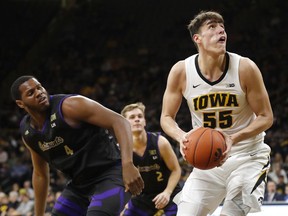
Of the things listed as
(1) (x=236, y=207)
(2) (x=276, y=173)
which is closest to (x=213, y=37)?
(1) (x=236, y=207)

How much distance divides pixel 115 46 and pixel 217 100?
14.9m

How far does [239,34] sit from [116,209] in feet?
46.9

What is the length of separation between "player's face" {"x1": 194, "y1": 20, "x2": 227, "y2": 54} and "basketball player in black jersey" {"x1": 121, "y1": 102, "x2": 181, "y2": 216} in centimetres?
167

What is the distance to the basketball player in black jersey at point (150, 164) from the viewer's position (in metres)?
5.92

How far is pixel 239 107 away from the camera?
437cm

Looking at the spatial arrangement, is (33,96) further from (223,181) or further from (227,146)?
(223,181)

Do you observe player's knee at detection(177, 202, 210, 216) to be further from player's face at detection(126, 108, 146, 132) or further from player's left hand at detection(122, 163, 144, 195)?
player's face at detection(126, 108, 146, 132)

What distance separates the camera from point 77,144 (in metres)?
4.16

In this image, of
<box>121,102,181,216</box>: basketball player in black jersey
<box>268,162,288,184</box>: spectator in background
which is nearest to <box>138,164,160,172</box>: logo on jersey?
<box>121,102,181,216</box>: basketball player in black jersey

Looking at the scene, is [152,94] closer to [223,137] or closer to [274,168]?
[274,168]

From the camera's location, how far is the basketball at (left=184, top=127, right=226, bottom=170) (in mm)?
3971

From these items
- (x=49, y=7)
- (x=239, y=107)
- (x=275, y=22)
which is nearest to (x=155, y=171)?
(x=239, y=107)

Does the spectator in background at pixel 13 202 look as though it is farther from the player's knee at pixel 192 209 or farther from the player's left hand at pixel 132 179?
the player's left hand at pixel 132 179

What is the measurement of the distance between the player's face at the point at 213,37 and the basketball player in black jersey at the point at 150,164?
1.67 meters
